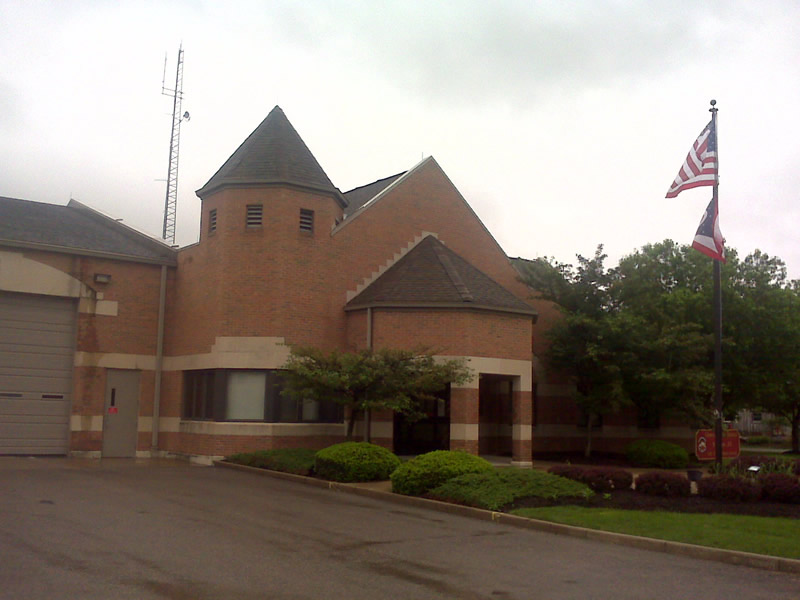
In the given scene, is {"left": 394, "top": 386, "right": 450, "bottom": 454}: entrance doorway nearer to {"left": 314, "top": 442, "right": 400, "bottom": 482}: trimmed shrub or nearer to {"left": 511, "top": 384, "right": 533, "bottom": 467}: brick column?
{"left": 511, "top": 384, "right": 533, "bottom": 467}: brick column

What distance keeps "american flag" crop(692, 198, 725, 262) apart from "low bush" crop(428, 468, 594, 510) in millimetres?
6693

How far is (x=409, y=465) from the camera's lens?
17.3 meters

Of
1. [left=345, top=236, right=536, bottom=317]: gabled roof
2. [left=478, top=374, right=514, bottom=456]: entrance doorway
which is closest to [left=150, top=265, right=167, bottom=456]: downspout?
[left=345, top=236, right=536, bottom=317]: gabled roof

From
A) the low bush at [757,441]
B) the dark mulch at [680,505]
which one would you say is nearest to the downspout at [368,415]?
the dark mulch at [680,505]

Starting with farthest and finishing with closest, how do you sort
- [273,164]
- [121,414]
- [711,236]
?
1. [121,414]
2. [273,164]
3. [711,236]

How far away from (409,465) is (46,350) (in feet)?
47.9

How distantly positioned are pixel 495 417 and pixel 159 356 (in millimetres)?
12133

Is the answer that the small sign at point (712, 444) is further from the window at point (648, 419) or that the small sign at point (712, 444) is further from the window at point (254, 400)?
the window at point (254, 400)

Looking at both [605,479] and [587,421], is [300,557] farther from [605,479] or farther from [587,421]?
[587,421]

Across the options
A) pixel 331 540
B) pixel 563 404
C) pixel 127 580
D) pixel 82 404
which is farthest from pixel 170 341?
pixel 127 580

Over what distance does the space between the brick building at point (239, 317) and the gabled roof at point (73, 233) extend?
0.09m

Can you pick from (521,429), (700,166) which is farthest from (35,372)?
(700,166)

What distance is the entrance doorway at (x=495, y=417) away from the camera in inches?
1156

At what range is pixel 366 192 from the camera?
32.4m
